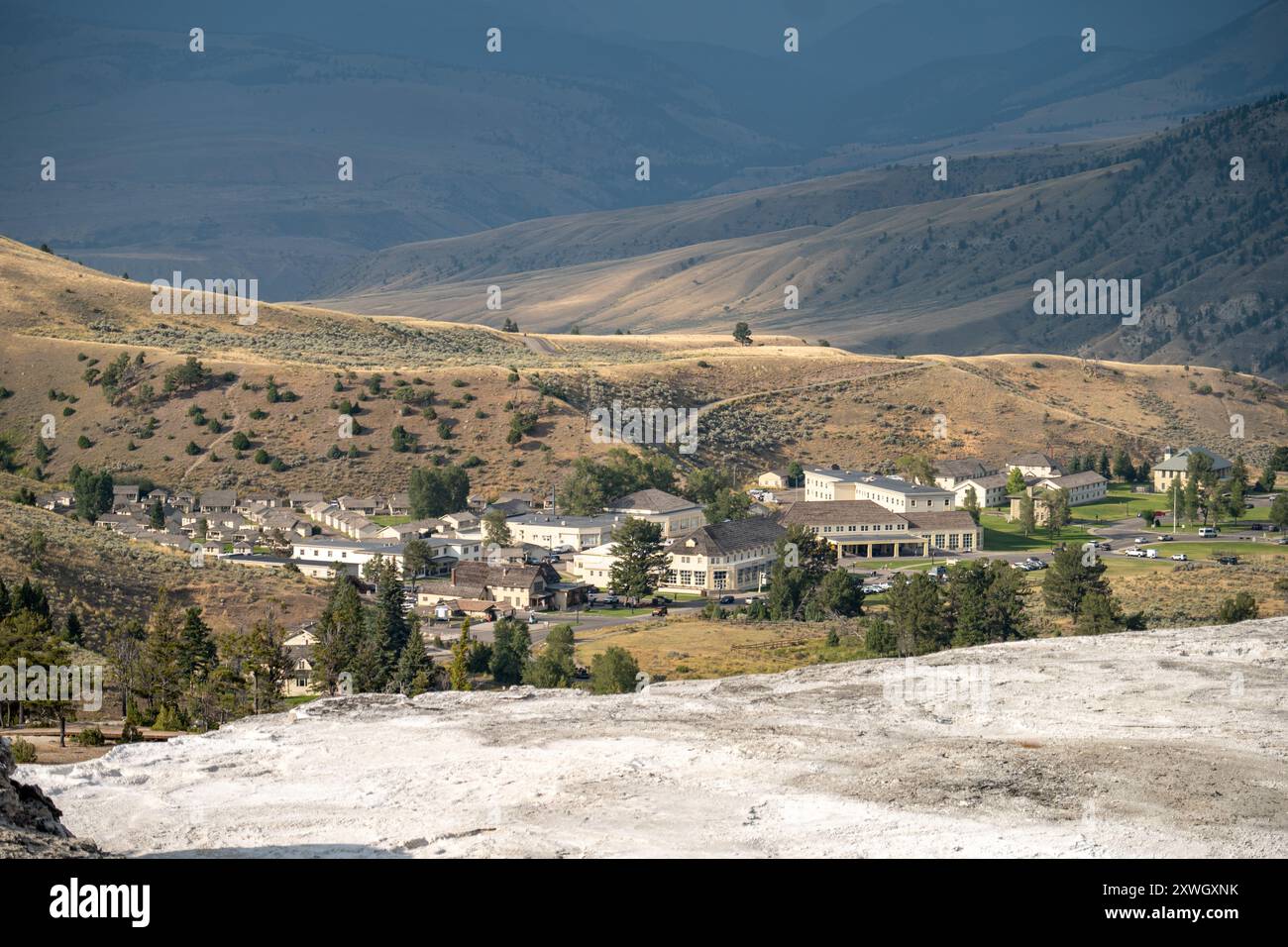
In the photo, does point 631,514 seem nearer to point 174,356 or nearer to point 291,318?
point 174,356

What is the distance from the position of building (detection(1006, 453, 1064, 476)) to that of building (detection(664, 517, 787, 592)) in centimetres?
3865

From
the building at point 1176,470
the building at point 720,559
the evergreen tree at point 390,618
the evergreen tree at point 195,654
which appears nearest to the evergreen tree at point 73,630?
the evergreen tree at point 195,654

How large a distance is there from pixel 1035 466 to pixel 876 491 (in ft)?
78.4

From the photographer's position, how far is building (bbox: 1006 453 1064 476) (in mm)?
123625

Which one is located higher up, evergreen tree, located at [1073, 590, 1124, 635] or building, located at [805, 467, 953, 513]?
building, located at [805, 467, 953, 513]

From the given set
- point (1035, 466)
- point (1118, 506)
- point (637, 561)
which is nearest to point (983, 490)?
point (1118, 506)

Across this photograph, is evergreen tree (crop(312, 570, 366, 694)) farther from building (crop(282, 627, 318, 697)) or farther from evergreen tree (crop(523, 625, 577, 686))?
evergreen tree (crop(523, 625, 577, 686))

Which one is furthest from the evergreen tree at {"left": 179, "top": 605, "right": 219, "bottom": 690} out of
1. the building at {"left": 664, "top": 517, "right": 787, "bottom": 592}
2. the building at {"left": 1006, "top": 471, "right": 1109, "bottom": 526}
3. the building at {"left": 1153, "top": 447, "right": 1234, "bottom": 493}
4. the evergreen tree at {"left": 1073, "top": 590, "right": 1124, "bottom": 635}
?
the building at {"left": 1153, "top": 447, "right": 1234, "bottom": 493}

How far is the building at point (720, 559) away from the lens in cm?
8556

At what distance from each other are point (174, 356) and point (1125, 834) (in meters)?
110

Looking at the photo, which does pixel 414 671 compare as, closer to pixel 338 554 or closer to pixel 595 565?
pixel 595 565

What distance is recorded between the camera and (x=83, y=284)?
14925 cm

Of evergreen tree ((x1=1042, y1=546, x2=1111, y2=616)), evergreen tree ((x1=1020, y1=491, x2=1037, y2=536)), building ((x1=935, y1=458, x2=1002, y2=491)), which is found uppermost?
building ((x1=935, y1=458, x2=1002, y2=491))

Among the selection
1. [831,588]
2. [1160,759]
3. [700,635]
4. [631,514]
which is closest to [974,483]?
[631,514]
